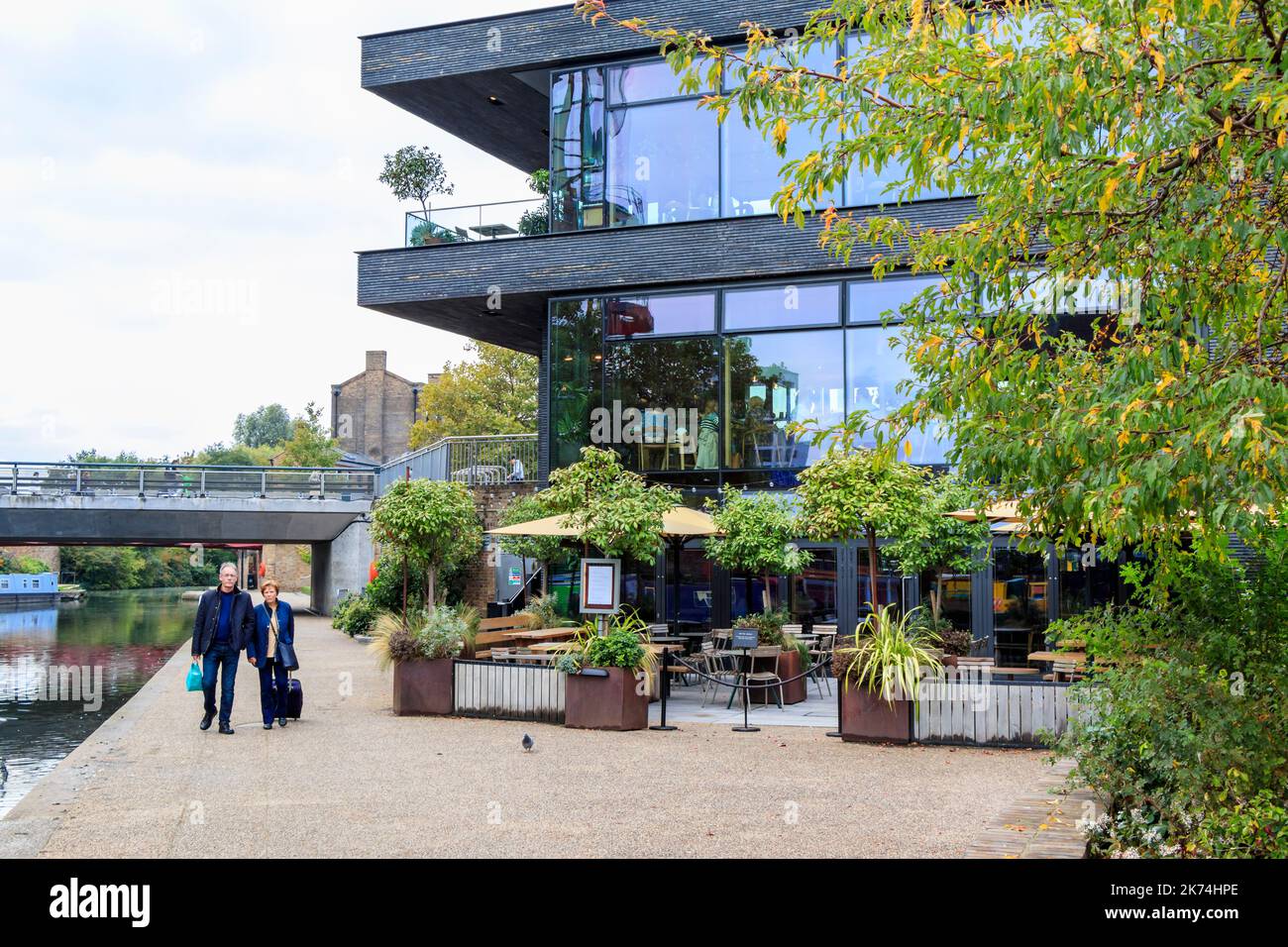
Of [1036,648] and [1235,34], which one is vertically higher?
[1235,34]

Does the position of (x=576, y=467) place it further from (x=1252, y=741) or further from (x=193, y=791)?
(x=1252, y=741)

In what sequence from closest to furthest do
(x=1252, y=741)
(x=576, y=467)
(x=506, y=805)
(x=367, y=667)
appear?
(x=1252, y=741) < (x=506, y=805) < (x=576, y=467) < (x=367, y=667)

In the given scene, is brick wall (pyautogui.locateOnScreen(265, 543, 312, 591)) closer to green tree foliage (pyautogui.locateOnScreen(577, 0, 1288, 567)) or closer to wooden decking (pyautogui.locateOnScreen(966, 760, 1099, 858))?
wooden decking (pyautogui.locateOnScreen(966, 760, 1099, 858))

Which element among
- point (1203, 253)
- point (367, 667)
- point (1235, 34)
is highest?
point (1235, 34)

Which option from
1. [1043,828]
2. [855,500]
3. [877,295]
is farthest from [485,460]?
[1043,828]

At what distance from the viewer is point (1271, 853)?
603 centimetres

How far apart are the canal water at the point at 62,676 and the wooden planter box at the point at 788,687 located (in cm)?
807

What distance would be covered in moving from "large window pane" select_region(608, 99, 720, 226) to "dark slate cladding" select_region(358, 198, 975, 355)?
1.60ft

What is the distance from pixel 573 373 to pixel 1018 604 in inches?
343

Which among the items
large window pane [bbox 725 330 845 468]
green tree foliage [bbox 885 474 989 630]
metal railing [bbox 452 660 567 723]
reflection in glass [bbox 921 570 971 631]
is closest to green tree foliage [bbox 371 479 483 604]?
large window pane [bbox 725 330 845 468]

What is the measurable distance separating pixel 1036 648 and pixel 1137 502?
14762mm

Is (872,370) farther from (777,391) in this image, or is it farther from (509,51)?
(509,51)

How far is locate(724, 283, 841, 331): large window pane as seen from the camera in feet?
67.4
